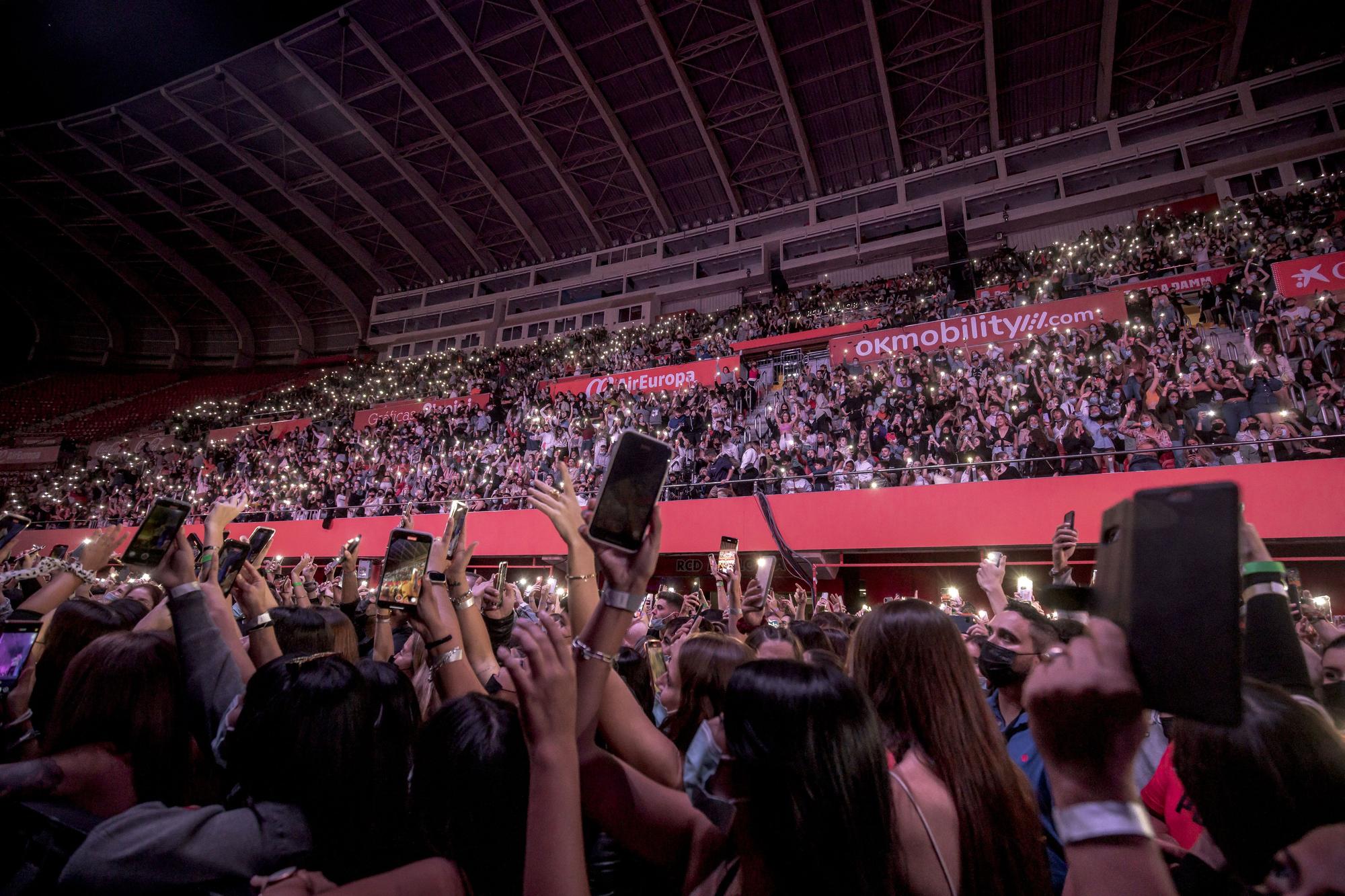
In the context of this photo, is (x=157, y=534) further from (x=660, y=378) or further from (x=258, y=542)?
(x=660, y=378)

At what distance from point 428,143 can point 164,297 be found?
17.3 meters

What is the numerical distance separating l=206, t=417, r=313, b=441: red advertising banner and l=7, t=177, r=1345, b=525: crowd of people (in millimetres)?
274

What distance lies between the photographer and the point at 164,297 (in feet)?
89.0

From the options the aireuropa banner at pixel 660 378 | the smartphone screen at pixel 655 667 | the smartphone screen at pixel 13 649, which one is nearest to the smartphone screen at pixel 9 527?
the smartphone screen at pixel 13 649

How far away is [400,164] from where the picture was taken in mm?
20188

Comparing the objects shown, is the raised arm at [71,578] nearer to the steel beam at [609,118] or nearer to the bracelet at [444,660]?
the bracelet at [444,660]

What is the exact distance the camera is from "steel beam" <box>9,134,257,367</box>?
2066 cm

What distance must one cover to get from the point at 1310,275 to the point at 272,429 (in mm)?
25596

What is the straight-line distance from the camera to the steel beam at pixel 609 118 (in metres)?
16.1

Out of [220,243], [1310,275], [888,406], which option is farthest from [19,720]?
[220,243]

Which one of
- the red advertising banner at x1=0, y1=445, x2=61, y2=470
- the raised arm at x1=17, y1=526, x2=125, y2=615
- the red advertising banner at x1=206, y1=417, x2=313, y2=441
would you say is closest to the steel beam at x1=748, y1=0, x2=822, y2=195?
the raised arm at x1=17, y1=526, x2=125, y2=615

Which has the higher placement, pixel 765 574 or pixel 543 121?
pixel 543 121

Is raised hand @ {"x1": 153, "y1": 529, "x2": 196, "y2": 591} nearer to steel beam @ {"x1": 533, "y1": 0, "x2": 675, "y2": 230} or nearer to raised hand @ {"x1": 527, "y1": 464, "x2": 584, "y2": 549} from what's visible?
raised hand @ {"x1": 527, "y1": 464, "x2": 584, "y2": 549}

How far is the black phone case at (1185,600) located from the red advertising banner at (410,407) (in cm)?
1698
